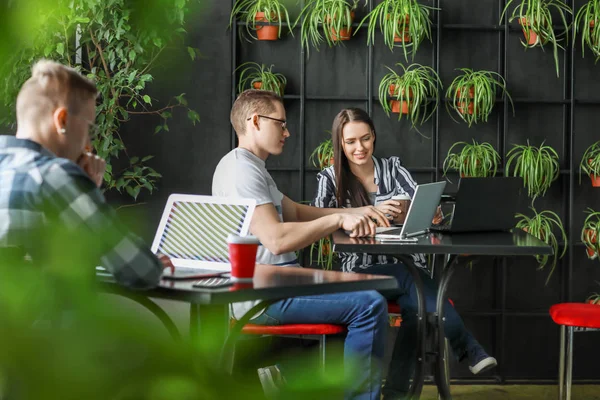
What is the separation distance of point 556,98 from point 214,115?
1968 millimetres

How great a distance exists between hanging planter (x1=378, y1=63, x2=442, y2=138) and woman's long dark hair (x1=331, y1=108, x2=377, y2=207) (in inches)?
26.5

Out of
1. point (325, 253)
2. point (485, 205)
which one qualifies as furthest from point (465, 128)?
point (485, 205)

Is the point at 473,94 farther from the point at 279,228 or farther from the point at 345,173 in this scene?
the point at 279,228

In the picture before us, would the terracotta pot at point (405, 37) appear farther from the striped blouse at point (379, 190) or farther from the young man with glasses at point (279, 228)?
the young man with glasses at point (279, 228)

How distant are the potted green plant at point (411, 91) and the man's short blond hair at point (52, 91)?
2.86 m

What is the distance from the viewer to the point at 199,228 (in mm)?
2012

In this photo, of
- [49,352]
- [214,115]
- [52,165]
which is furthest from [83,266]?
[214,115]

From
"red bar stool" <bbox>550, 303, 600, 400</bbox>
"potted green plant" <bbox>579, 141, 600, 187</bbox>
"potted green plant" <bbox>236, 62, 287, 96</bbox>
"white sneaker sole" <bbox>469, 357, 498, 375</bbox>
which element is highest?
"potted green plant" <bbox>236, 62, 287, 96</bbox>

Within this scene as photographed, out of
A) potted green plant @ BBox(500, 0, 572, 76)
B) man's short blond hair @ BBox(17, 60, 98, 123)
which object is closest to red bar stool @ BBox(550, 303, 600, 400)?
potted green plant @ BBox(500, 0, 572, 76)

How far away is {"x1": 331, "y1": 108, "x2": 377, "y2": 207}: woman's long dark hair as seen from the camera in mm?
3416

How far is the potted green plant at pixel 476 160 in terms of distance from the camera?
14.0 feet

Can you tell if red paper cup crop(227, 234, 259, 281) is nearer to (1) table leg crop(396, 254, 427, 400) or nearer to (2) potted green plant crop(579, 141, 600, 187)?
(1) table leg crop(396, 254, 427, 400)

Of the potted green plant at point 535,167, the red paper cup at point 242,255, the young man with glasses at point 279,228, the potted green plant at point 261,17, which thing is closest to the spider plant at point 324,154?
the potted green plant at point 261,17

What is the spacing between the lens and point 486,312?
14.5ft
